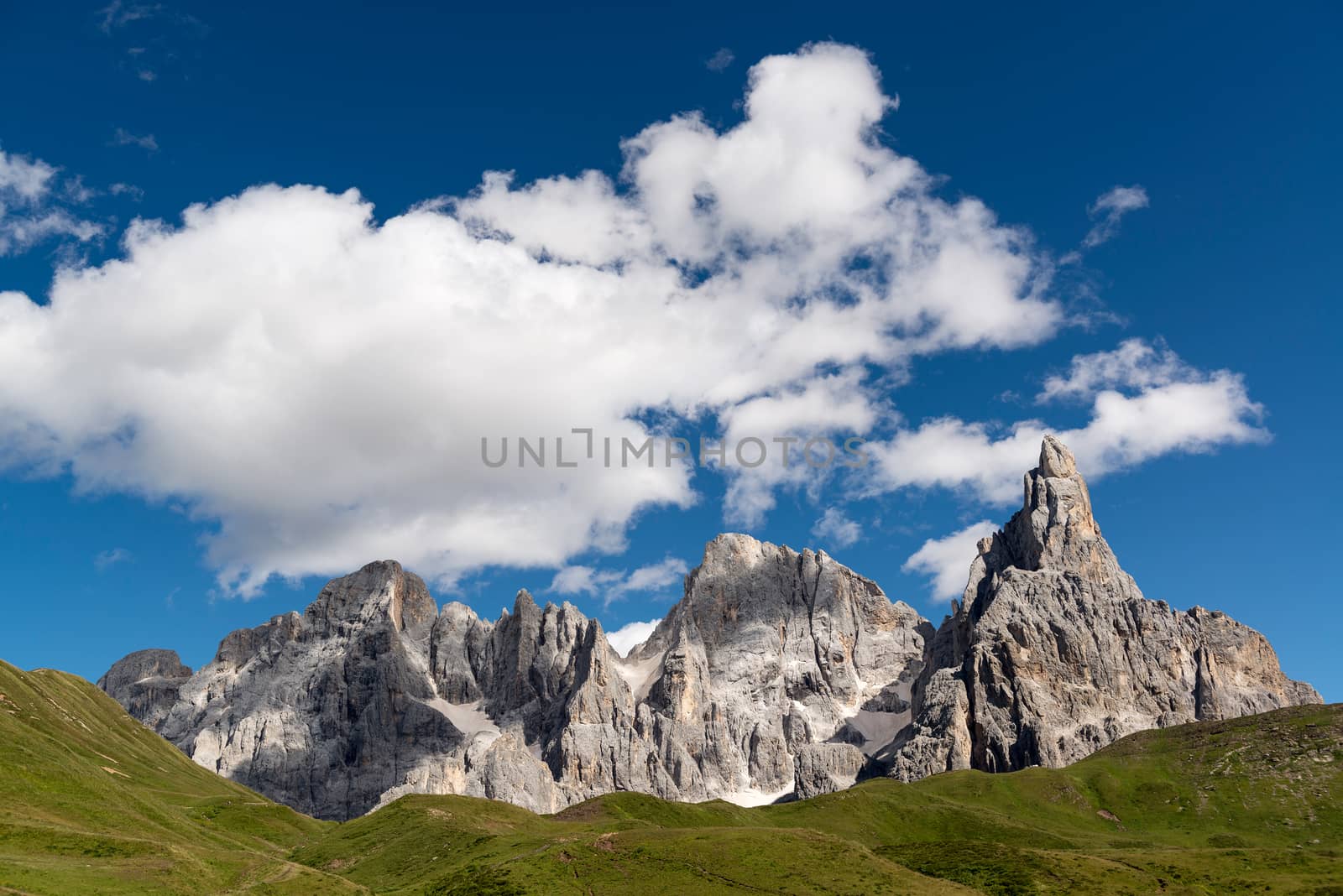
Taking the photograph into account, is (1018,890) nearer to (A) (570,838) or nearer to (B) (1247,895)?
(B) (1247,895)

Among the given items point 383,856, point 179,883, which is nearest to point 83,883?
point 179,883

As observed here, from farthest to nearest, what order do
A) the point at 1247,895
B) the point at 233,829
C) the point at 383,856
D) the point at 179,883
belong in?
the point at 233,829
the point at 383,856
the point at 1247,895
the point at 179,883

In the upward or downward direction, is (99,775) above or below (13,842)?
above

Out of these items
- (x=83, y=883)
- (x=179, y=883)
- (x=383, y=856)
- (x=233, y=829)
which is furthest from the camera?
(x=233, y=829)

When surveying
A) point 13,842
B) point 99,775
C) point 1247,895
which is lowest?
point 1247,895

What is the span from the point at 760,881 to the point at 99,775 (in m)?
101

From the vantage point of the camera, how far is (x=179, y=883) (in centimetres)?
12138

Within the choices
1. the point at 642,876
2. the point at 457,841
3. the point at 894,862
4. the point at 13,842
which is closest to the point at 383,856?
the point at 457,841

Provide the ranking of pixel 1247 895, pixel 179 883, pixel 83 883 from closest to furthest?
pixel 83 883
pixel 179 883
pixel 1247 895

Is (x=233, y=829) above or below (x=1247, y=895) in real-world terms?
above

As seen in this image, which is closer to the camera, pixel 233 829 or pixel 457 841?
pixel 457 841

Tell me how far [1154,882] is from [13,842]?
449 feet

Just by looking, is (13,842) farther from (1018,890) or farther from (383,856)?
(1018,890)

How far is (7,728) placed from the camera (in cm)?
16088
